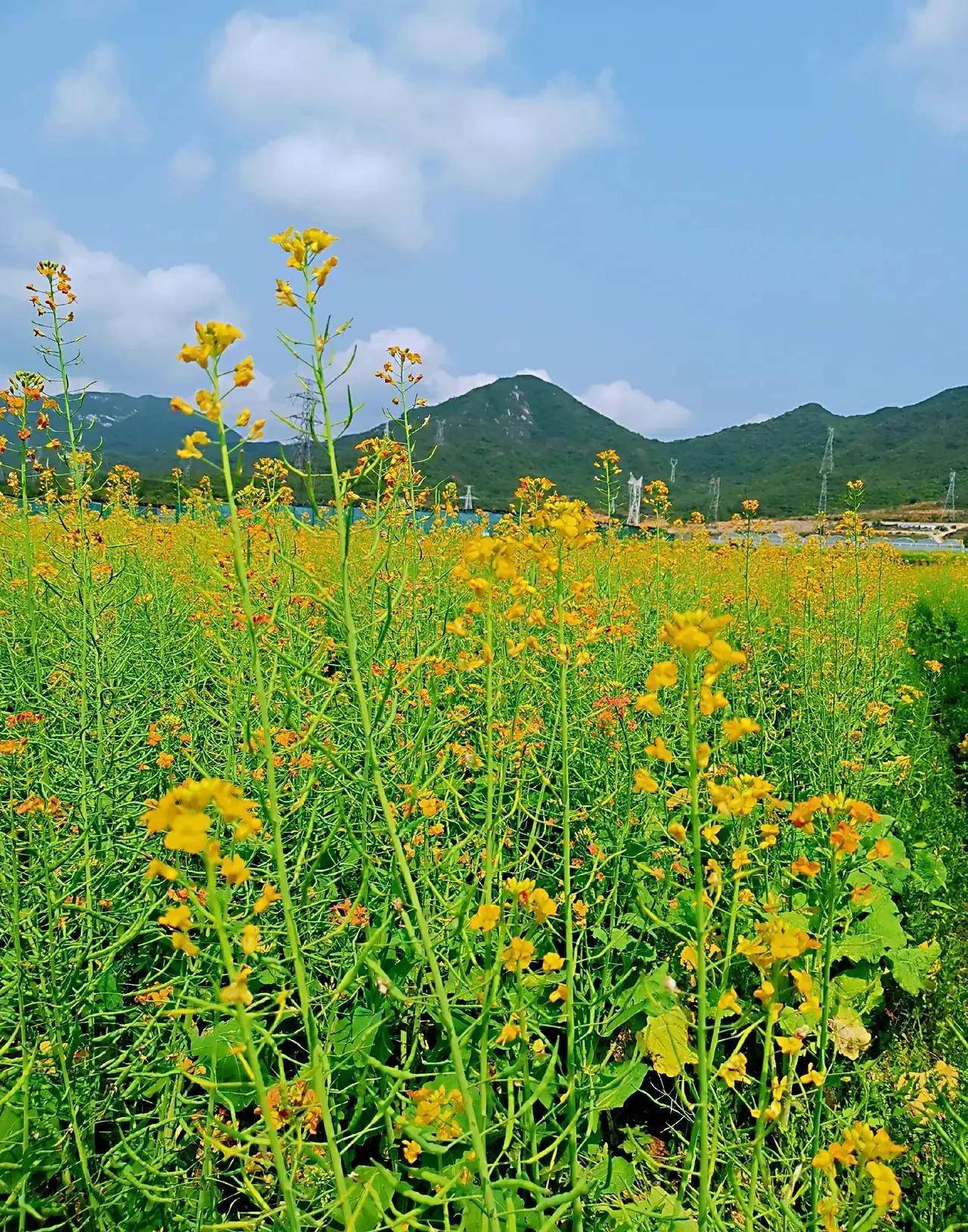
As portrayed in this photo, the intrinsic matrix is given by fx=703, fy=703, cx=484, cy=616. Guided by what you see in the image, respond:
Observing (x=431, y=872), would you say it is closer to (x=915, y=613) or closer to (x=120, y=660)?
(x=120, y=660)

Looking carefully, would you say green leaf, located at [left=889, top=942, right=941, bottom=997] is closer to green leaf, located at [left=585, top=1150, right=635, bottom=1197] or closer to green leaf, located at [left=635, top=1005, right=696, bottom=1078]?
green leaf, located at [left=635, top=1005, right=696, bottom=1078]

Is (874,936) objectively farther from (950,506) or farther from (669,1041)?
(950,506)

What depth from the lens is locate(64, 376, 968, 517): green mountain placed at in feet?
291

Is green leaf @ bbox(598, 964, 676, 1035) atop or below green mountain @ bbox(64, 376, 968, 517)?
below

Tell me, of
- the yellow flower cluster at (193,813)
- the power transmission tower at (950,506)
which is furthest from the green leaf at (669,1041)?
the power transmission tower at (950,506)

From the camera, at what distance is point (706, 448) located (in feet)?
524

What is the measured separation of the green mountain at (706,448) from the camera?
8869 cm

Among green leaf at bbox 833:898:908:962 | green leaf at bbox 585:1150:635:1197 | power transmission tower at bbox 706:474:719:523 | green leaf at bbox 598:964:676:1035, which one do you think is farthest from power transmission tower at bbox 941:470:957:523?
green leaf at bbox 585:1150:635:1197

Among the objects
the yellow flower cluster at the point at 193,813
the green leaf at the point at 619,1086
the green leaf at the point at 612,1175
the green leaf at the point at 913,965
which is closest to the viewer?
the yellow flower cluster at the point at 193,813

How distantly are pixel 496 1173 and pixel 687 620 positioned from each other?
160 centimetres

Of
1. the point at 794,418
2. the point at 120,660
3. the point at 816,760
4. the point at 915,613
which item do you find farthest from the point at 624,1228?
the point at 794,418

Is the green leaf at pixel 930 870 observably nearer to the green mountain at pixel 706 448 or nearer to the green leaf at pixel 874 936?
the green leaf at pixel 874 936

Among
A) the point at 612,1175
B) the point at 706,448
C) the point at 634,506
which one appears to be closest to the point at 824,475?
the point at 634,506

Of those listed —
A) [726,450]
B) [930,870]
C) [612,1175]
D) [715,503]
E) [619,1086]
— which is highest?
[726,450]
